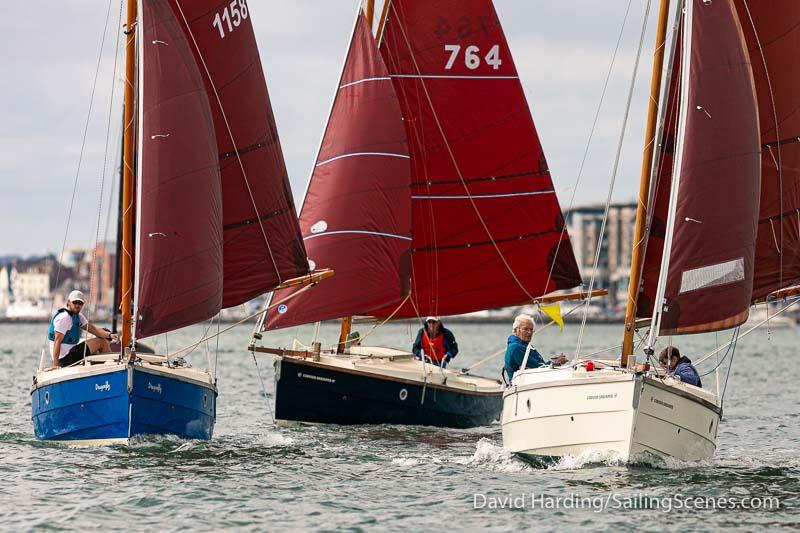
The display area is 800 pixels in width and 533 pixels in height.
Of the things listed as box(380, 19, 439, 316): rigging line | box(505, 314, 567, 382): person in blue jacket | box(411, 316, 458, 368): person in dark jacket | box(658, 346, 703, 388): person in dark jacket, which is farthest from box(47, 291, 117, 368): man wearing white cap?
box(380, 19, 439, 316): rigging line

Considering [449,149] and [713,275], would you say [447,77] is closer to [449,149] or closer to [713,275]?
[449,149]

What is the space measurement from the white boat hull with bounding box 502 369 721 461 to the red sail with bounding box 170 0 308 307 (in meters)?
6.51

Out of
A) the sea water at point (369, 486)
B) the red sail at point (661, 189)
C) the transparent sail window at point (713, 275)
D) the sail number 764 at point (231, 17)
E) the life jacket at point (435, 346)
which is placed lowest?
the sea water at point (369, 486)

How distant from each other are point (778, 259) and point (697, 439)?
5652 millimetres

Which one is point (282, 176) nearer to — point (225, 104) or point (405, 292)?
point (225, 104)

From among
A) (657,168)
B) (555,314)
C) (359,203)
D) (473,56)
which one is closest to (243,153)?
(359,203)

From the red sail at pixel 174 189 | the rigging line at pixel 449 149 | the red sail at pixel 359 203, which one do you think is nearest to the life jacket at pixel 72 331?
the red sail at pixel 174 189

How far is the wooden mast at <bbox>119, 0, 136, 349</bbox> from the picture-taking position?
21.6 meters

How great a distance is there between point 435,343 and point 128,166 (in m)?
Answer: 8.61

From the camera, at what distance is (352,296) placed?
27.3m

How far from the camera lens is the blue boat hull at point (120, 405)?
20422mm

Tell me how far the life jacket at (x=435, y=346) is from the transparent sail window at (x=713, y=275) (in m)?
9.02

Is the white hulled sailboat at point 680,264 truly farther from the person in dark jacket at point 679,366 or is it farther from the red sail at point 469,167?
the red sail at point 469,167

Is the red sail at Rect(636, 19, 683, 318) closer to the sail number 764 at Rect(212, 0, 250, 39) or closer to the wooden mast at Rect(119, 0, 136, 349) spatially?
the wooden mast at Rect(119, 0, 136, 349)
